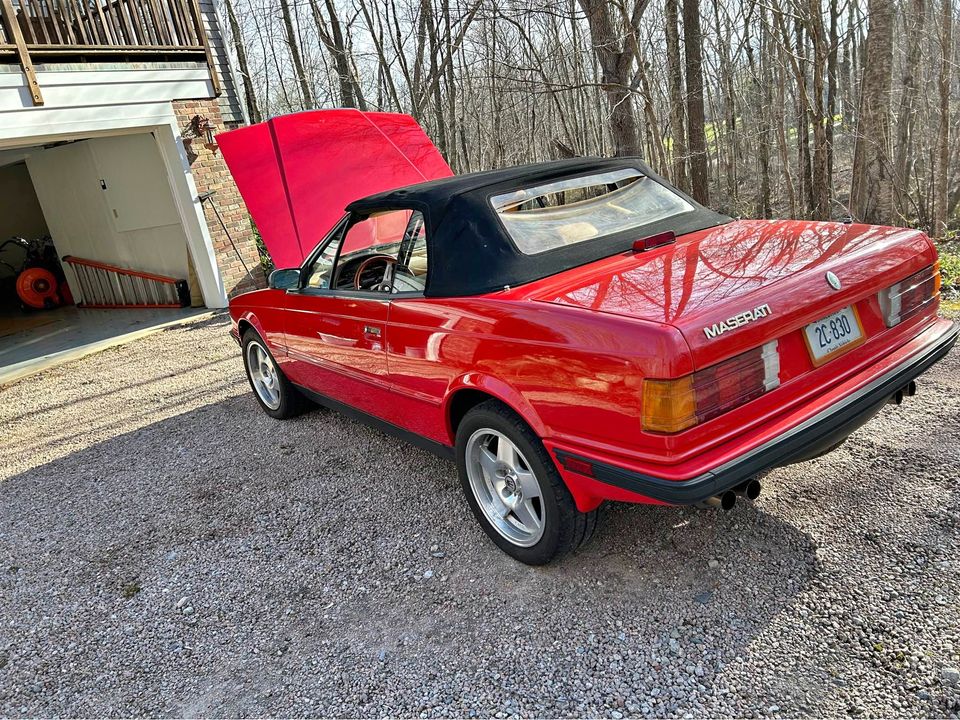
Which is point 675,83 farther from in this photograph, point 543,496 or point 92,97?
point 543,496

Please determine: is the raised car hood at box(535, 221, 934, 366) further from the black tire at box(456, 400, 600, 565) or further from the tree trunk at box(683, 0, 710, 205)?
the tree trunk at box(683, 0, 710, 205)

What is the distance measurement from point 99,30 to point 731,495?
32.3ft

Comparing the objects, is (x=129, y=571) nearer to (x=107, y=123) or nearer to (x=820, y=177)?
(x=107, y=123)

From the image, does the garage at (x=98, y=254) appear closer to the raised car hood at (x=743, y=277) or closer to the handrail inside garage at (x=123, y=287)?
the handrail inside garage at (x=123, y=287)

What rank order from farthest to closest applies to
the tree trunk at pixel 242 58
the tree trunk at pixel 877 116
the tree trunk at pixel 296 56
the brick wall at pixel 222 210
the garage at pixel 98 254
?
the tree trunk at pixel 242 58
the tree trunk at pixel 296 56
the garage at pixel 98 254
the brick wall at pixel 222 210
the tree trunk at pixel 877 116

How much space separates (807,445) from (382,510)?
7.07ft

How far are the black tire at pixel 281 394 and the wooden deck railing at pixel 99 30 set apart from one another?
494 cm

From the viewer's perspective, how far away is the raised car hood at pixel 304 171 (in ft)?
21.7

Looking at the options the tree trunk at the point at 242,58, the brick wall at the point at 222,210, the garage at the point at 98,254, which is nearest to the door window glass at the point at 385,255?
the garage at the point at 98,254

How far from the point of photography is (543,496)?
264 centimetres

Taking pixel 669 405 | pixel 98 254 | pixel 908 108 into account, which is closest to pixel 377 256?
pixel 669 405

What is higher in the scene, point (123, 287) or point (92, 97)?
point (92, 97)

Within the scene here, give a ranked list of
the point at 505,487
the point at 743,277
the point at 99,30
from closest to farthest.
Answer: the point at 743,277 < the point at 505,487 < the point at 99,30

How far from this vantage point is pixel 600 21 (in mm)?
6738
